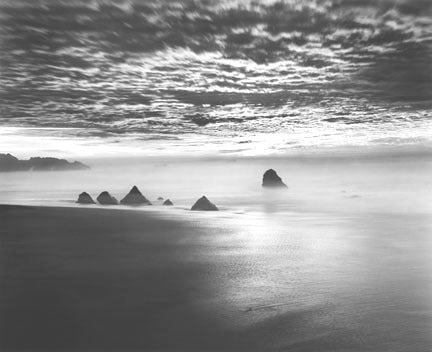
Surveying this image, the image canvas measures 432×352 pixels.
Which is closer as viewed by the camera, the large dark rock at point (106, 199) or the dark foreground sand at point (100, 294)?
the dark foreground sand at point (100, 294)

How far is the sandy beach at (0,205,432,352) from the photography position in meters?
2.84

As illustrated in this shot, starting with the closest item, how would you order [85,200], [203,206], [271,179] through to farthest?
[203,206] → [85,200] → [271,179]

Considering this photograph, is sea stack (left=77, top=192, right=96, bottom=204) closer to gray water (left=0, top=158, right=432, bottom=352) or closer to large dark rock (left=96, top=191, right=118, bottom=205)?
large dark rock (left=96, top=191, right=118, bottom=205)

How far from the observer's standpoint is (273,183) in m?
22.3

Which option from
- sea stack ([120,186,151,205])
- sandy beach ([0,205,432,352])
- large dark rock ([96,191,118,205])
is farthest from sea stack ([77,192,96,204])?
sandy beach ([0,205,432,352])

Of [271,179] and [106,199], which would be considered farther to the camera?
[271,179]

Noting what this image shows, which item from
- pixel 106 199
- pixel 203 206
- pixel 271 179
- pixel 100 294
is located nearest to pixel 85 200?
pixel 106 199

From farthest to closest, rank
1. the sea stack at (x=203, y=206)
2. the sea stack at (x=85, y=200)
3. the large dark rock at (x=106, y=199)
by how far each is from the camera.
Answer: the sea stack at (x=85, y=200)
the large dark rock at (x=106, y=199)
the sea stack at (x=203, y=206)

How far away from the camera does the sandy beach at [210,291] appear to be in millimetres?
2836

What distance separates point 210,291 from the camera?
12.7 feet

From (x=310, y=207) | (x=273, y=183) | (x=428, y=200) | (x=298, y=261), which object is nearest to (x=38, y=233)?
(x=298, y=261)

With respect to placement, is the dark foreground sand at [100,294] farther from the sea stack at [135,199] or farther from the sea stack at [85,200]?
the sea stack at [85,200]

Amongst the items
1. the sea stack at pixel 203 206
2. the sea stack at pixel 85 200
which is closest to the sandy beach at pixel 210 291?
the sea stack at pixel 203 206

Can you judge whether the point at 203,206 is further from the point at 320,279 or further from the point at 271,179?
the point at 271,179
